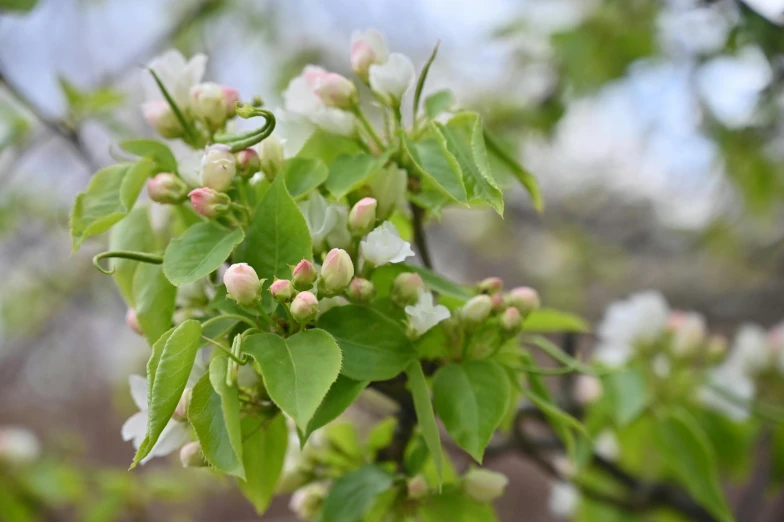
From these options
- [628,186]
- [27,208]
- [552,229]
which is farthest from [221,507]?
[628,186]

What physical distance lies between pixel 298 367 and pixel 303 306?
1.6 inches

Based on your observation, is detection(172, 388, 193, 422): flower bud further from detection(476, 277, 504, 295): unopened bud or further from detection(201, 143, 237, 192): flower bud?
detection(476, 277, 504, 295): unopened bud

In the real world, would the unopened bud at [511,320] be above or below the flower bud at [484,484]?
above

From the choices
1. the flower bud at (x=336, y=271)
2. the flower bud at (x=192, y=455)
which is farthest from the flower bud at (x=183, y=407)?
the flower bud at (x=336, y=271)

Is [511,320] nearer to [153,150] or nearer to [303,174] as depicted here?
[303,174]

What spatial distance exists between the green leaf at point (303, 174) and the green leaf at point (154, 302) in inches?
4.4

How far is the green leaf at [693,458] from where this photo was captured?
77cm

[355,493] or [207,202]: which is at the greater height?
[207,202]

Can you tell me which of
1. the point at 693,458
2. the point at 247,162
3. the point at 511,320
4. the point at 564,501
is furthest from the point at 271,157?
the point at 564,501

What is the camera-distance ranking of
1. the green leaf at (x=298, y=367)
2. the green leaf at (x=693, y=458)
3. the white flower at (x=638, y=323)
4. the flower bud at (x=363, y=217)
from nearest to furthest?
the green leaf at (x=298, y=367) < the flower bud at (x=363, y=217) < the green leaf at (x=693, y=458) < the white flower at (x=638, y=323)

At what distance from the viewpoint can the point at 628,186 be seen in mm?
2818

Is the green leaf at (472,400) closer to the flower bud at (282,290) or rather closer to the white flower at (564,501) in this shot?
the flower bud at (282,290)

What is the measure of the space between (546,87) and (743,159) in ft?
1.57

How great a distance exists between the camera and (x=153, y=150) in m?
0.53
